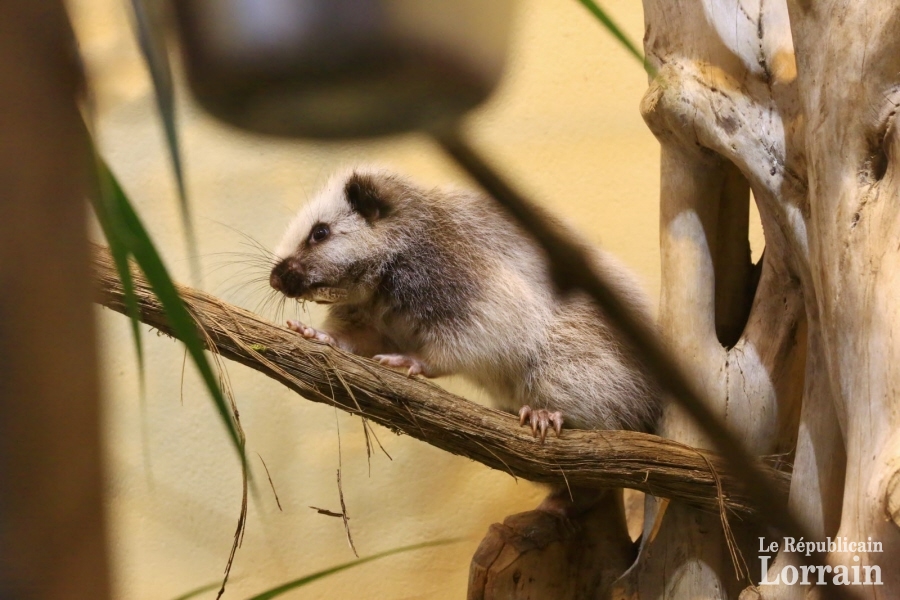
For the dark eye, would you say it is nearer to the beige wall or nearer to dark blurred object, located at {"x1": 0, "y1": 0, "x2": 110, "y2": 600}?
the beige wall

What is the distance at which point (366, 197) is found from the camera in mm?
2637

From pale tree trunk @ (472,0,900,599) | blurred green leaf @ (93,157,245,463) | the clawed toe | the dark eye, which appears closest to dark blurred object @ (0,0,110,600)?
blurred green leaf @ (93,157,245,463)

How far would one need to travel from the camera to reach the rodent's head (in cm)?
249

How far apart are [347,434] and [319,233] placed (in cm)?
92

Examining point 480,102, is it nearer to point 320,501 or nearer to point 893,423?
point 893,423

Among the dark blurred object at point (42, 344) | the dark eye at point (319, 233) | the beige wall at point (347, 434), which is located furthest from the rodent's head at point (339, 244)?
the dark blurred object at point (42, 344)

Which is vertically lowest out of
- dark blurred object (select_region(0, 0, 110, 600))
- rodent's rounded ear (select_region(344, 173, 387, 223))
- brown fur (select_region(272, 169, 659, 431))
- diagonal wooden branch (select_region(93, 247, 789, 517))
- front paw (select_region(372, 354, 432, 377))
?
dark blurred object (select_region(0, 0, 110, 600))

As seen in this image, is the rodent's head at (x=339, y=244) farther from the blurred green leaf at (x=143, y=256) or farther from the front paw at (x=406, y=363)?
the blurred green leaf at (x=143, y=256)

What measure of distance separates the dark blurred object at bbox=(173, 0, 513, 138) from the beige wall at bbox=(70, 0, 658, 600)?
214 centimetres

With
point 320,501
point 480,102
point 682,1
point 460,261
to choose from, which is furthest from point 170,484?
point 480,102

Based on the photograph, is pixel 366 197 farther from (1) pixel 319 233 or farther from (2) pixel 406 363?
(2) pixel 406 363

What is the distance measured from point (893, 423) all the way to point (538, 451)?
85 centimetres

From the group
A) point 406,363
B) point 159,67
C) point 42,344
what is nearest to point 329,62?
point 159,67

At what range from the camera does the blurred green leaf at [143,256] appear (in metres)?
0.46
